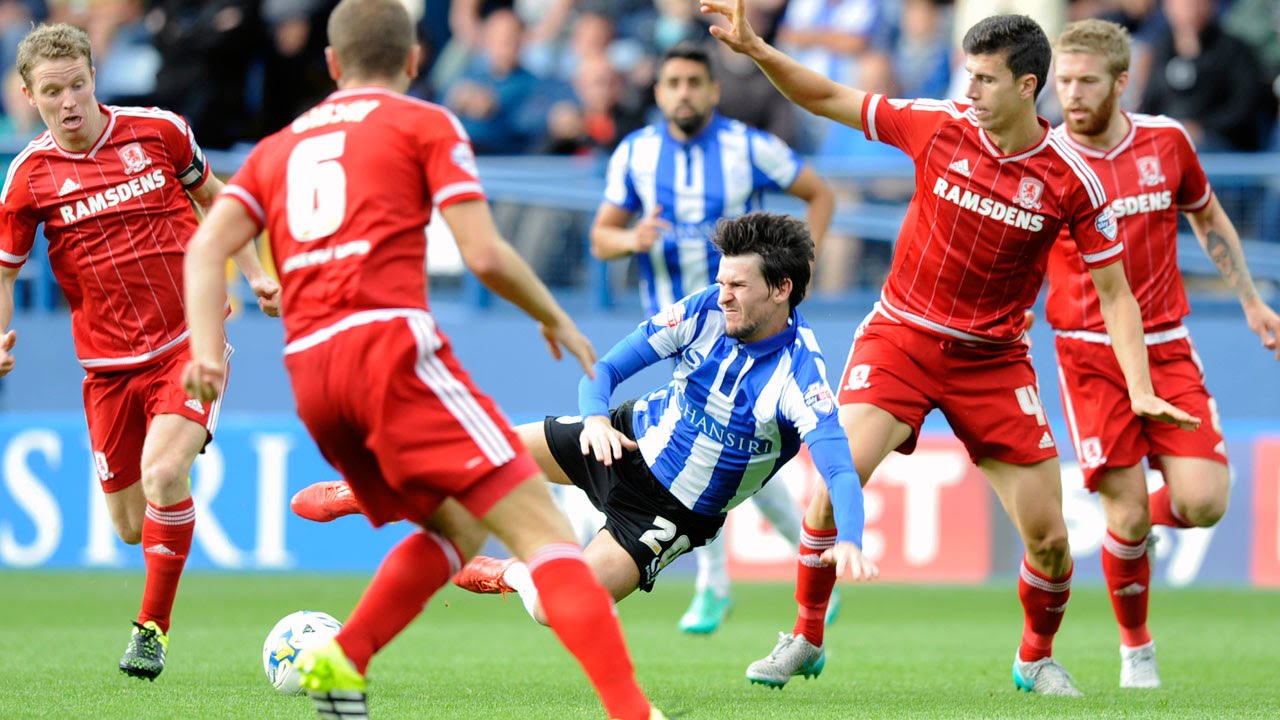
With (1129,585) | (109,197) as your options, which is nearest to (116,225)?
(109,197)

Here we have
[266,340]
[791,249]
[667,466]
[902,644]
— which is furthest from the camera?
[266,340]

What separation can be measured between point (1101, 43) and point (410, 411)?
3535 mm

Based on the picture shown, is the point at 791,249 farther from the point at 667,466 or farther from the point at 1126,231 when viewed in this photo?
the point at 1126,231

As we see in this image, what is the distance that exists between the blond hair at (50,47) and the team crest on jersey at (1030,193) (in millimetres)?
3537

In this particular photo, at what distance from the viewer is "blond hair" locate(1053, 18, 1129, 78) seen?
678 centimetres

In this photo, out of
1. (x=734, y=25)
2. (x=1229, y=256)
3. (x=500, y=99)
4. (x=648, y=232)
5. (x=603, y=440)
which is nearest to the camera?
(x=603, y=440)

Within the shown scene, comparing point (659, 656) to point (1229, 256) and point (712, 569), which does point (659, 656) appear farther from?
point (1229, 256)

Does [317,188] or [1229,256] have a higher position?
[317,188]

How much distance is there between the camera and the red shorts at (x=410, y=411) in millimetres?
4527

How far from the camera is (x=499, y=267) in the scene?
4.49 m

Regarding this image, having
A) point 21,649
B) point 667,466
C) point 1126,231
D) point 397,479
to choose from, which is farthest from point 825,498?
point 21,649

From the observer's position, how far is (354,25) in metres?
4.66

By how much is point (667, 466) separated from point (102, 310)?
2400 millimetres

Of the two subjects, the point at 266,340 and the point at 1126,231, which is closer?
the point at 1126,231
